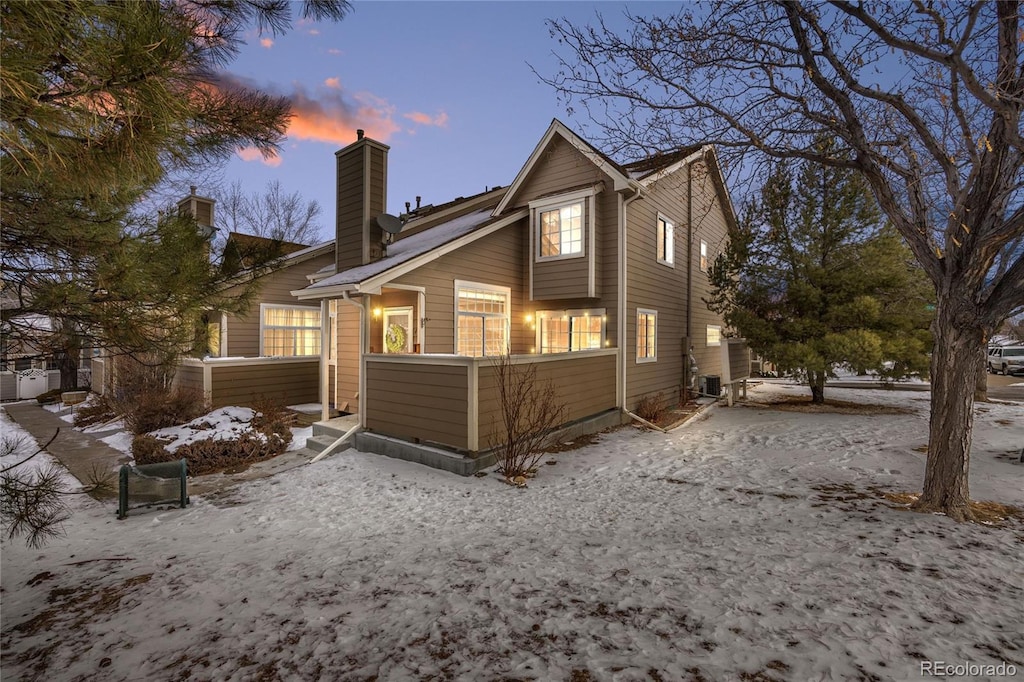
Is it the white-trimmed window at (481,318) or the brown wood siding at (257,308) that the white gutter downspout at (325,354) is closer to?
the brown wood siding at (257,308)

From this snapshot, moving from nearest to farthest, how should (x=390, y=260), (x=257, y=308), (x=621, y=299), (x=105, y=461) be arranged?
(x=105, y=461) < (x=390, y=260) < (x=621, y=299) < (x=257, y=308)

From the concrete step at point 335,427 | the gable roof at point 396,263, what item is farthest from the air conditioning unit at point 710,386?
the concrete step at point 335,427

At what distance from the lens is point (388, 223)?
1066cm

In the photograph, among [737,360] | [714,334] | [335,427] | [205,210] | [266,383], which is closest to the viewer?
[335,427]

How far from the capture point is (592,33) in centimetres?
564

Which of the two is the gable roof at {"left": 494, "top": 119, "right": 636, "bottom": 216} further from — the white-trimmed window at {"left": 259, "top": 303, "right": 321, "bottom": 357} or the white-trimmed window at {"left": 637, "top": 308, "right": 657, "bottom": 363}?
the white-trimmed window at {"left": 259, "top": 303, "right": 321, "bottom": 357}

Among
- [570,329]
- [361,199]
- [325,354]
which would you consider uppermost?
[361,199]

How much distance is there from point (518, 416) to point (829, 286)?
10745 millimetres

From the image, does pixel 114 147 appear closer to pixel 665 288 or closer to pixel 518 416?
pixel 518 416

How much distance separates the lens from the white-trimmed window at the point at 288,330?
1352 cm

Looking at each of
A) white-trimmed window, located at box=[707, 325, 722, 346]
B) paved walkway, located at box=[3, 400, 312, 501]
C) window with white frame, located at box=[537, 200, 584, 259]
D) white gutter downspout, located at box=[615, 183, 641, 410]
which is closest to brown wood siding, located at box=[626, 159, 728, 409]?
white gutter downspout, located at box=[615, 183, 641, 410]

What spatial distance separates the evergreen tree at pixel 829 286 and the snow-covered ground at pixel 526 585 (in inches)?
230

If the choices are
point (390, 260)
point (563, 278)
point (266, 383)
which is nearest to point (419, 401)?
point (390, 260)

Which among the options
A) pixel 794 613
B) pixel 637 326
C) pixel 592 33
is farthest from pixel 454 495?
pixel 637 326
